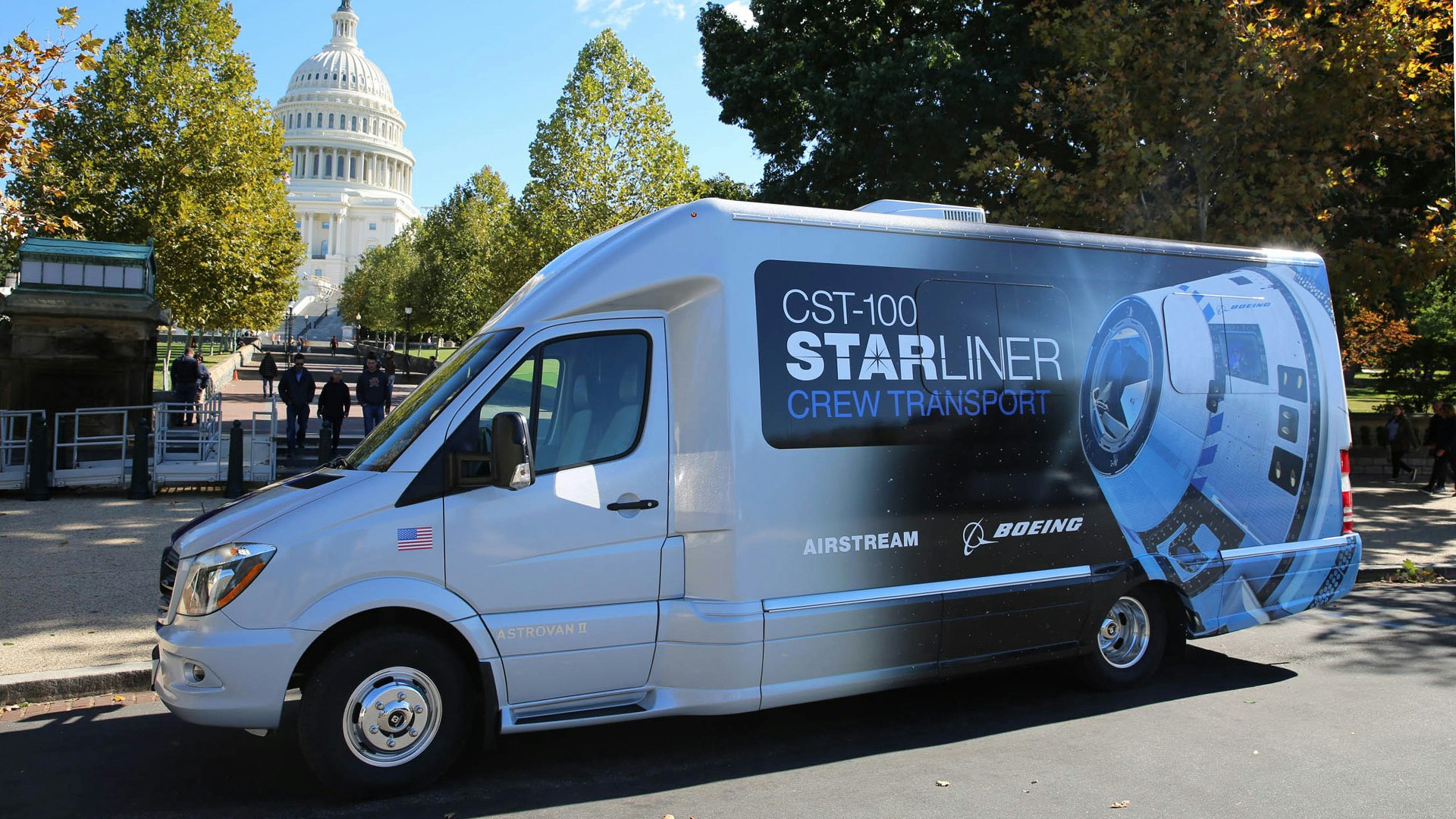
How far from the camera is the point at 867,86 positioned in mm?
19375

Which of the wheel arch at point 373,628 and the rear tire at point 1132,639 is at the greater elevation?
the wheel arch at point 373,628

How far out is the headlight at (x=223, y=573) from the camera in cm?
468

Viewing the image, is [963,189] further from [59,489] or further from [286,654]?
[286,654]

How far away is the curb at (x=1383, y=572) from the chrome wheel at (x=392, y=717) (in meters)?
9.48

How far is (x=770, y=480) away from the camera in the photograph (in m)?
5.40

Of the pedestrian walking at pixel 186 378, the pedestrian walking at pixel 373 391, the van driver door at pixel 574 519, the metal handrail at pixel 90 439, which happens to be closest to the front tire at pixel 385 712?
the van driver door at pixel 574 519

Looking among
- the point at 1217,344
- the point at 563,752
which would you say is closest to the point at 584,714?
the point at 563,752

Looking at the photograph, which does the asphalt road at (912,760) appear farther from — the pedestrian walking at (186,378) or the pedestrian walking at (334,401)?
the pedestrian walking at (186,378)

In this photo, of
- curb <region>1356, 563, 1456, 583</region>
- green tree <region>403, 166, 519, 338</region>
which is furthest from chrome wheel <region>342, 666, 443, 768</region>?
green tree <region>403, 166, 519, 338</region>

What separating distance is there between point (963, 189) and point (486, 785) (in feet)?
57.3

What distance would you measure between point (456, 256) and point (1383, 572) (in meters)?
52.8

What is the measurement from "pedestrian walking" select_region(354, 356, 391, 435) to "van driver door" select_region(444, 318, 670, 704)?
45.2ft

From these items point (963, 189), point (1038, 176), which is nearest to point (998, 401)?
point (1038, 176)

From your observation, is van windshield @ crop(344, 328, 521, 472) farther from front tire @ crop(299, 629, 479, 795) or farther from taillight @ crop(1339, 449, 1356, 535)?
taillight @ crop(1339, 449, 1356, 535)
